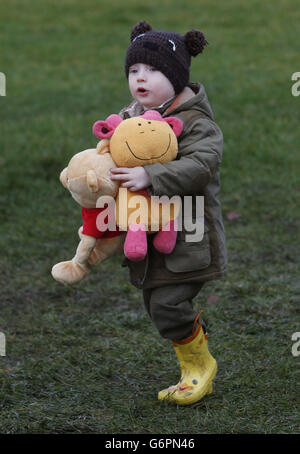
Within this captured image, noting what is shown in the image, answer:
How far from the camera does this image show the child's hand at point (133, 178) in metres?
2.83

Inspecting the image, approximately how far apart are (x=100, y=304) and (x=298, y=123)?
3910 mm

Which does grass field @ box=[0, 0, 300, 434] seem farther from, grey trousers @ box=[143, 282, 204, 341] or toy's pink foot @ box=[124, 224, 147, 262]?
toy's pink foot @ box=[124, 224, 147, 262]

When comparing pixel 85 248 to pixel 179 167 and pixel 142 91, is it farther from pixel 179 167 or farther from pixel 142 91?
pixel 142 91

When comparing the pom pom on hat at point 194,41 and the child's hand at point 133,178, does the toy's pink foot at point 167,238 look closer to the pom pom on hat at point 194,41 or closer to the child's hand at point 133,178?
the child's hand at point 133,178

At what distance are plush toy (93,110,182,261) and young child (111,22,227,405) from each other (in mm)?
46

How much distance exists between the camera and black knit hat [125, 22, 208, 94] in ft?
9.83

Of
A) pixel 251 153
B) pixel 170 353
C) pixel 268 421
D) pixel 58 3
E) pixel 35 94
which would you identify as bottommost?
pixel 268 421

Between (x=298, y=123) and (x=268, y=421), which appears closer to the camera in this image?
(x=268, y=421)

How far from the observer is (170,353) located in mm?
3885

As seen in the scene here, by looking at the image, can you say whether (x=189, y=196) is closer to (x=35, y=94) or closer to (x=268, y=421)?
(x=268, y=421)

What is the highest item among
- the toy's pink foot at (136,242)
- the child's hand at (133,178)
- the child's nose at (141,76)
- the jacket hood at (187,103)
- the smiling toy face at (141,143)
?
the child's nose at (141,76)

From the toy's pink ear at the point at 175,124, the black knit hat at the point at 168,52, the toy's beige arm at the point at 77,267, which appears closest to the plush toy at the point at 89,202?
the toy's beige arm at the point at 77,267

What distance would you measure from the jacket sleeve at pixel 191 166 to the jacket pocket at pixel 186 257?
208mm

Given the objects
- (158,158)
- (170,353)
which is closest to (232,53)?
(170,353)
